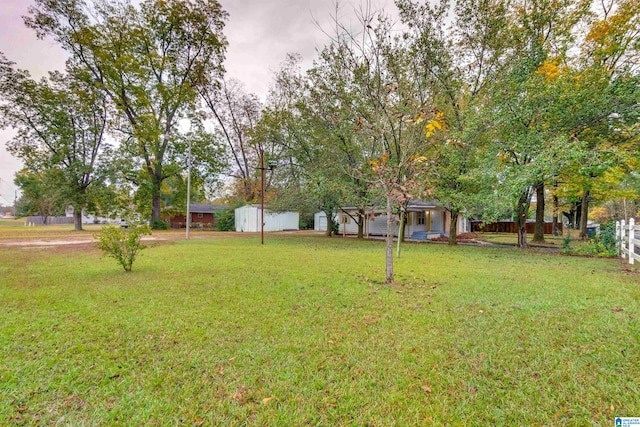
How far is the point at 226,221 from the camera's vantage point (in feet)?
90.1

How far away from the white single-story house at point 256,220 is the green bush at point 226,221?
0.80 m

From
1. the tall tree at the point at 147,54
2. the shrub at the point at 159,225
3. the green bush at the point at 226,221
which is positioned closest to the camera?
the tall tree at the point at 147,54

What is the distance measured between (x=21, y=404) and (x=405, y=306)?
4164mm

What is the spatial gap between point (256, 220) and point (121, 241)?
18.7m

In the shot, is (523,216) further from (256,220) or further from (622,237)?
(256,220)

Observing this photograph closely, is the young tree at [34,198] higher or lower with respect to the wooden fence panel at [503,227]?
higher

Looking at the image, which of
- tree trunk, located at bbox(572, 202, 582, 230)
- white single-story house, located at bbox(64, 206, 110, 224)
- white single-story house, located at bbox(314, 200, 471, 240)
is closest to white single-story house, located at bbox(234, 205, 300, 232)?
white single-story house, located at bbox(314, 200, 471, 240)

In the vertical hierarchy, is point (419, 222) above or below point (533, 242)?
above

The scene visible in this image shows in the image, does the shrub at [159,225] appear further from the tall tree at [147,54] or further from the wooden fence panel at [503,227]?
the wooden fence panel at [503,227]

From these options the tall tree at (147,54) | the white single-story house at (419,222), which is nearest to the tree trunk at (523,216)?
the white single-story house at (419,222)

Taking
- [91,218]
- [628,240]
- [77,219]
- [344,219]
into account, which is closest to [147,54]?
[77,219]

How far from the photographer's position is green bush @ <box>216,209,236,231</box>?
27.3 meters

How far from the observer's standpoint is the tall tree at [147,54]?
830 inches

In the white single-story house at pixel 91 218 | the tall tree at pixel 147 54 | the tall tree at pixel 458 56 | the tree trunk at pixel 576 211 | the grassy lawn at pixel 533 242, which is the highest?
the tall tree at pixel 147 54
